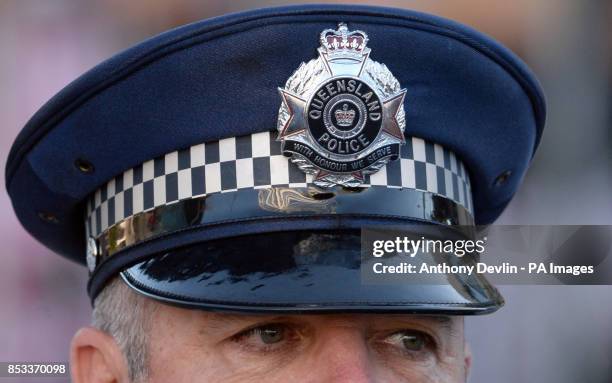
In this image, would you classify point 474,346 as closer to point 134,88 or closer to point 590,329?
point 590,329

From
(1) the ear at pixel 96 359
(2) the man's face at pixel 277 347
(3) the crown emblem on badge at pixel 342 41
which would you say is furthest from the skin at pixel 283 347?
(3) the crown emblem on badge at pixel 342 41

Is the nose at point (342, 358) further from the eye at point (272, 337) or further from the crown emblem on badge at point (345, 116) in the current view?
the crown emblem on badge at point (345, 116)

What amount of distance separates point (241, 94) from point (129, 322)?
1.42 feet

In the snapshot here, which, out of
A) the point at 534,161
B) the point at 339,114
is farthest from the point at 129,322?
the point at 534,161

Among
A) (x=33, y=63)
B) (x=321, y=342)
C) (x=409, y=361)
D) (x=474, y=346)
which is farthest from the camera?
(x=33, y=63)

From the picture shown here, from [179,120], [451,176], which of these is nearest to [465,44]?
[451,176]

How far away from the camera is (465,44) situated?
1750 millimetres

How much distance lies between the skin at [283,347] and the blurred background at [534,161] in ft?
→ 6.43

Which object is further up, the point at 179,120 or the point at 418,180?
the point at 179,120

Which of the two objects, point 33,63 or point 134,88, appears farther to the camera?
point 33,63

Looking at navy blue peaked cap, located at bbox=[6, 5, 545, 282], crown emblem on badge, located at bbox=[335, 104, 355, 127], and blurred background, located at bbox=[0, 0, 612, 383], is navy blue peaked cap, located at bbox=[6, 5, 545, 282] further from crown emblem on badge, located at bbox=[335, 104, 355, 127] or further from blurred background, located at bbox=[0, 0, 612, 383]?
blurred background, located at bbox=[0, 0, 612, 383]

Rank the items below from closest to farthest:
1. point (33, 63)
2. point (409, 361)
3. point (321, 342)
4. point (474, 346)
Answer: point (321, 342)
point (409, 361)
point (474, 346)
point (33, 63)

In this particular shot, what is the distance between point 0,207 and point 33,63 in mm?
611

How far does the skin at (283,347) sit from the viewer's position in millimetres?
1591
